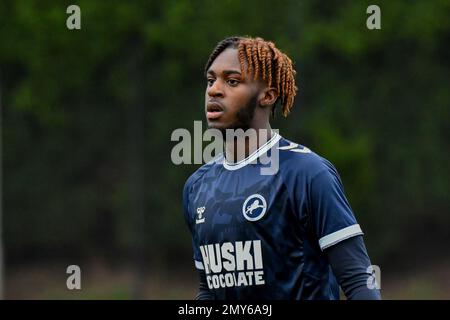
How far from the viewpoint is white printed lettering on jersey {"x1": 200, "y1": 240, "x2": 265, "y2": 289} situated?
4.53 metres

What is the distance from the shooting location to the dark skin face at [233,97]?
4.68 metres

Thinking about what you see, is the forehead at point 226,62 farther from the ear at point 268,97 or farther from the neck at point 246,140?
the neck at point 246,140

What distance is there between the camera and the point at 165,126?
55.3ft

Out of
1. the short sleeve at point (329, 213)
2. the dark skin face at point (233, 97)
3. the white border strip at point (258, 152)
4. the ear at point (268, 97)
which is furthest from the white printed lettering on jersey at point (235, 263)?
the ear at point (268, 97)

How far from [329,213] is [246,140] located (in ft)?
2.41

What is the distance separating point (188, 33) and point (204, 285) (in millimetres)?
10973

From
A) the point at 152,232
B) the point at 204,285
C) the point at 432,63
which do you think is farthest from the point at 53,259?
the point at 204,285

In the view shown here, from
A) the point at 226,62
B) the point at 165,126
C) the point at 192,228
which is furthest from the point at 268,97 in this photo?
the point at 165,126

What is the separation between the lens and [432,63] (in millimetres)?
16719

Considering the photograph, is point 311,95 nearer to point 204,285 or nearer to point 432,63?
point 432,63

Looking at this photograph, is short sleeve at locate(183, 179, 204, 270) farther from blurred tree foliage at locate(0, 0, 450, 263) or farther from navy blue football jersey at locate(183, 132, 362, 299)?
blurred tree foliage at locate(0, 0, 450, 263)

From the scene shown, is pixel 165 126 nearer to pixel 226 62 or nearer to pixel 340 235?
pixel 226 62

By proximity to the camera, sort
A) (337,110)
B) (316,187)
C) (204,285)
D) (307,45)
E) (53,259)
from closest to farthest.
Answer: (316,187)
(204,285)
(307,45)
(337,110)
(53,259)

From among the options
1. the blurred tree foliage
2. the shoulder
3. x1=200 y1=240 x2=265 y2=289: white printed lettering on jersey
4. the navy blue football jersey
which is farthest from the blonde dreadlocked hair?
the blurred tree foliage
